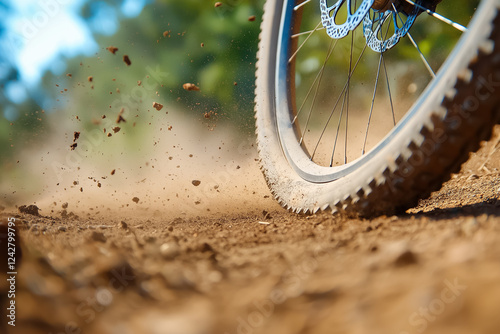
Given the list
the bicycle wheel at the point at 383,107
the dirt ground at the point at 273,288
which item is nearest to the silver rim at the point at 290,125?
the bicycle wheel at the point at 383,107

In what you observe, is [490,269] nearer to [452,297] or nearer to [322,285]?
[452,297]

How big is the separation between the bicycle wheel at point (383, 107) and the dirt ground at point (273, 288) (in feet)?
0.73

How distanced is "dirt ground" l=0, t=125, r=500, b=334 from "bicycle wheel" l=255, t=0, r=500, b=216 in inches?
8.7

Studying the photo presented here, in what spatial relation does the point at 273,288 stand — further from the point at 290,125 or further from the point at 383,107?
the point at 383,107

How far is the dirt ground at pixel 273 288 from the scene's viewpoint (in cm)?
38

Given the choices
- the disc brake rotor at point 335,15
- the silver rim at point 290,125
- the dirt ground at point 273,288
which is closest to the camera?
the dirt ground at point 273,288

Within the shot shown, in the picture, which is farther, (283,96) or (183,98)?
(183,98)

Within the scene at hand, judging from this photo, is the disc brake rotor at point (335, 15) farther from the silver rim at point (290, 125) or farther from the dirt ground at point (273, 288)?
the dirt ground at point (273, 288)

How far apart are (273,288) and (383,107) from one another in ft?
8.93

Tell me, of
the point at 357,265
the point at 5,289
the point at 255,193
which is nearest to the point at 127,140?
the point at 255,193

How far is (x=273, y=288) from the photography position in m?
0.46

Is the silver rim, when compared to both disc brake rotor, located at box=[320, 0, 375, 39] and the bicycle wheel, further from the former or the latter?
disc brake rotor, located at box=[320, 0, 375, 39]

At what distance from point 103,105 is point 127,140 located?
344 mm

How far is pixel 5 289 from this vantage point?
0.52 metres
